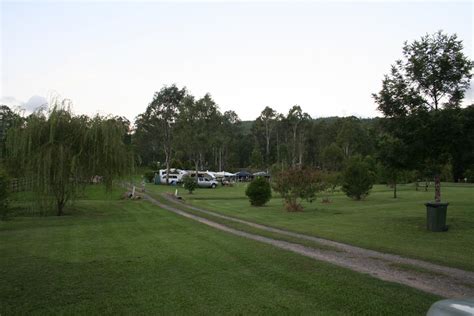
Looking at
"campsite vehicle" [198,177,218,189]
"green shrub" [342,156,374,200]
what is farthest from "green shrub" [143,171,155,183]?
"green shrub" [342,156,374,200]

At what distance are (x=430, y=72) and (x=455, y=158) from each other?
3.18 meters

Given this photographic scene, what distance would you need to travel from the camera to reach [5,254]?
9297 millimetres

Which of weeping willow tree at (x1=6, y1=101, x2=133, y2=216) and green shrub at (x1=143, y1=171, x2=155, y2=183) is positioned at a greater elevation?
weeping willow tree at (x1=6, y1=101, x2=133, y2=216)

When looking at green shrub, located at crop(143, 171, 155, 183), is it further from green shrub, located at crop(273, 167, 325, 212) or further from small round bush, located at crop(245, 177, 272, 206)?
green shrub, located at crop(273, 167, 325, 212)

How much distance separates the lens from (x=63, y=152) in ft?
60.5

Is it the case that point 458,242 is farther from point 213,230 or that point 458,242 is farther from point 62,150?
point 62,150

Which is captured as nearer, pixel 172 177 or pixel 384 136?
pixel 384 136

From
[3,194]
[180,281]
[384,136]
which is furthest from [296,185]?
[180,281]

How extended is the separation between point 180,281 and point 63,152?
14.3 m

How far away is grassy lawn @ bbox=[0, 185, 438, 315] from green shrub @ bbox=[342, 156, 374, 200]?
19.7 meters

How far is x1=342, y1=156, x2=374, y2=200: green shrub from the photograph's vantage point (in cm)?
2819

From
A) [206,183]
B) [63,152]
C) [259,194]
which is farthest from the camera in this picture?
[206,183]

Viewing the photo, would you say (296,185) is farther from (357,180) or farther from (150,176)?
(150,176)

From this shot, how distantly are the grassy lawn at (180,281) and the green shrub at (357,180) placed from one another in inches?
776
